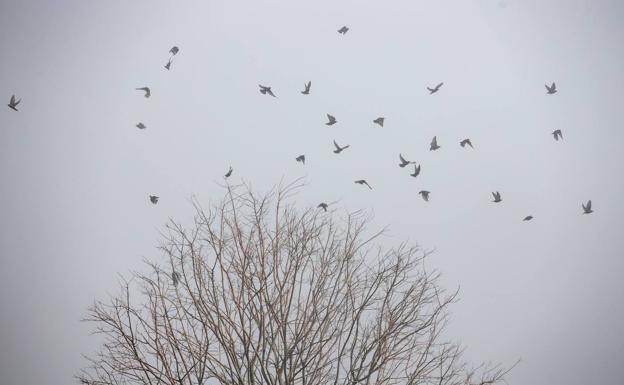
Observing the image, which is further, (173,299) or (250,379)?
(173,299)

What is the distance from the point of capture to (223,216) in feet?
23.4

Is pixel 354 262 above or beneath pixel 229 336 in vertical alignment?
above

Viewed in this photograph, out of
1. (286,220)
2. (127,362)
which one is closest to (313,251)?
(286,220)

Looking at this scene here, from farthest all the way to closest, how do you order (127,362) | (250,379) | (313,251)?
(313,251) → (127,362) → (250,379)

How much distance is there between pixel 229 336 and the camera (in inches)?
241

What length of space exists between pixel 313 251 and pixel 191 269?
72.0 inches

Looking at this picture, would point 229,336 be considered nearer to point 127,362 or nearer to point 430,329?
point 127,362

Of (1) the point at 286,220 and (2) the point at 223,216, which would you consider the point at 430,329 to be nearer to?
(1) the point at 286,220

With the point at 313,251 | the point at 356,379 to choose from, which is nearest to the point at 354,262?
the point at 313,251

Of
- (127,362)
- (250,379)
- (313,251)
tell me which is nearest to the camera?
(250,379)

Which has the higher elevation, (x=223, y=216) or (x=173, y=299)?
(x=223, y=216)

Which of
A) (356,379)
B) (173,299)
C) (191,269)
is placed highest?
(191,269)

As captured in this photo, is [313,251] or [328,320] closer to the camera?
[328,320]

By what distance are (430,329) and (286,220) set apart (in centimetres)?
255
